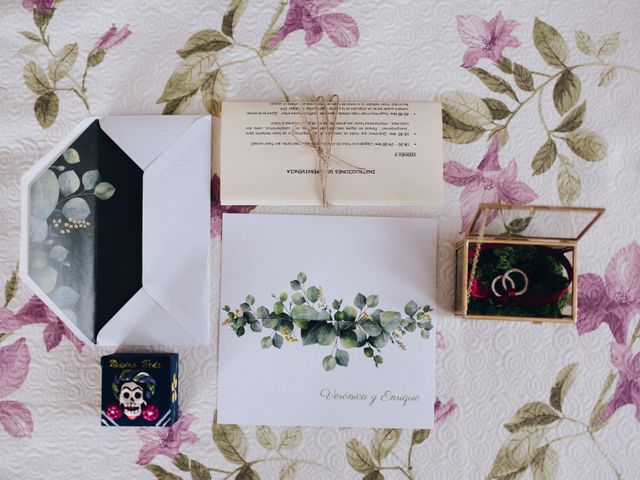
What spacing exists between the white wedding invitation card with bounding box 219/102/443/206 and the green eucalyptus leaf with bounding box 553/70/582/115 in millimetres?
179

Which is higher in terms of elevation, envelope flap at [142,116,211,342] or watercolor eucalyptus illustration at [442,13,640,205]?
watercolor eucalyptus illustration at [442,13,640,205]

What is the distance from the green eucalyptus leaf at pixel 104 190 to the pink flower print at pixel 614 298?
2.31 feet

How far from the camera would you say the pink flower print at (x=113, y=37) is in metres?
0.76

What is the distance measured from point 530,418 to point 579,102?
47 cm

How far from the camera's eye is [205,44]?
2.47ft

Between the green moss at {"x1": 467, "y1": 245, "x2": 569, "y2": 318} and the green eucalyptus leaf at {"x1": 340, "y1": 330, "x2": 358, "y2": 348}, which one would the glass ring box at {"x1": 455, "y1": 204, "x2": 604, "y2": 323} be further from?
the green eucalyptus leaf at {"x1": 340, "y1": 330, "x2": 358, "y2": 348}

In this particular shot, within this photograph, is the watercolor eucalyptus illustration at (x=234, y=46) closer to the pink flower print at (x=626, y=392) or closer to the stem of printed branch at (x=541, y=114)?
the stem of printed branch at (x=541, y=114)

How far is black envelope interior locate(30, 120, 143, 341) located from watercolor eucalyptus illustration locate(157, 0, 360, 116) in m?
0.13

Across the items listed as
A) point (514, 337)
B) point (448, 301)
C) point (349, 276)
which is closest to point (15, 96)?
point (349, 276)

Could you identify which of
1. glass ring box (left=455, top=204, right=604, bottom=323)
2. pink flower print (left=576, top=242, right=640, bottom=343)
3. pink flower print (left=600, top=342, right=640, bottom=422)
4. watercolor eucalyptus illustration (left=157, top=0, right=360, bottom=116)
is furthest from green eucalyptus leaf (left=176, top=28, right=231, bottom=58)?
pink flower print (left=600, top=342, right=640, bottom=422)

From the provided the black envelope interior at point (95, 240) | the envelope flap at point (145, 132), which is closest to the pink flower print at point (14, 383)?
the black envelope interior at point (95, 240)

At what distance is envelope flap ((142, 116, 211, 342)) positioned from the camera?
73cm

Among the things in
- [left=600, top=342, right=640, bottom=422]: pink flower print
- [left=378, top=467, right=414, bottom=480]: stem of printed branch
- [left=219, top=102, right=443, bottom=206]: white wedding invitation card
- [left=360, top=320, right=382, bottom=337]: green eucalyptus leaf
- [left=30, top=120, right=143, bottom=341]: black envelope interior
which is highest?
[left=219, top=102, right=443, bottom=206]: white wedding invitation card

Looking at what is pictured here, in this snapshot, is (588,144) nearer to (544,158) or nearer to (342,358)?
(544,158)
